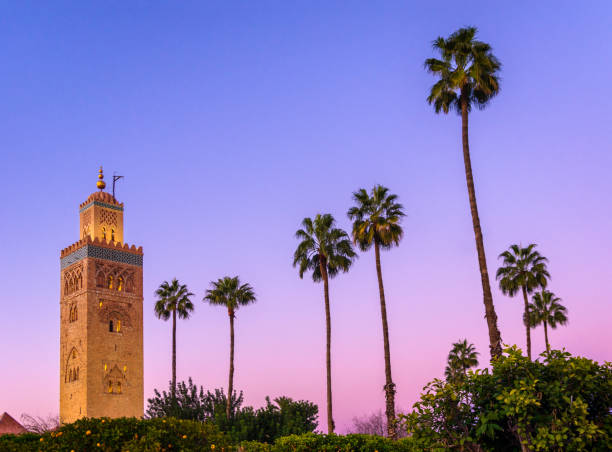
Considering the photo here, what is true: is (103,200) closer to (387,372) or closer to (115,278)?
(115,278)

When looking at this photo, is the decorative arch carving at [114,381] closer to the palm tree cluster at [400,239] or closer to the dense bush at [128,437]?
the palm tree cluster at [400,239]

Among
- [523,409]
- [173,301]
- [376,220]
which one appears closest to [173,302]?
[173,301]

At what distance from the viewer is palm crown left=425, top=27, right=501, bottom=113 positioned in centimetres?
2642

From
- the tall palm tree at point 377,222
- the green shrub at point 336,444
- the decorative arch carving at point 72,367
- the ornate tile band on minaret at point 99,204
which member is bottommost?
the green shrub at point 336,444

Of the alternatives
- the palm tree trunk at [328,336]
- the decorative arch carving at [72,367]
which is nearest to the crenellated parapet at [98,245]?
the decorative arch carving at [72,367]

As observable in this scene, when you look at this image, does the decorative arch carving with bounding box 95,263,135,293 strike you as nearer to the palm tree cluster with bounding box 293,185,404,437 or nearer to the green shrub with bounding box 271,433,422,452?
the palm tree cluster with bounding box 293,185,404,437

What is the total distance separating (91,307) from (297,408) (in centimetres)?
2873

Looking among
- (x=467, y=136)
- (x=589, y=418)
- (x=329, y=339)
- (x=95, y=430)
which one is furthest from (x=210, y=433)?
(x=329, y=339)

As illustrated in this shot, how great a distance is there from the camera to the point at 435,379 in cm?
1077

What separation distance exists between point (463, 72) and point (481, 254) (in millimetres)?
7788

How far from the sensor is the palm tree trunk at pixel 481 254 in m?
21.6

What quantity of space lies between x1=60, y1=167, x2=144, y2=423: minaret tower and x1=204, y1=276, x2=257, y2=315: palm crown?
52.6ft

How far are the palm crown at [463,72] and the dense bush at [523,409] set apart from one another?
18.1 m

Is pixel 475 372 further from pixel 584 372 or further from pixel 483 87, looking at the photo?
pixel 483 87
